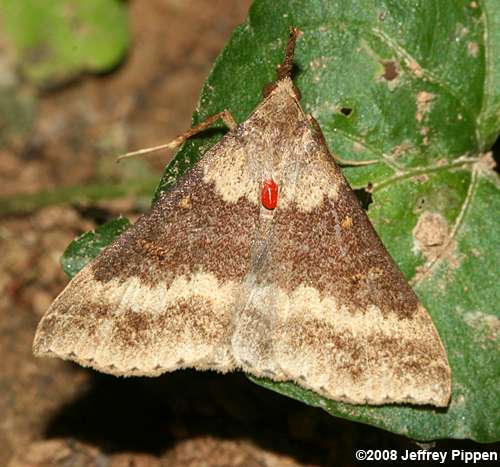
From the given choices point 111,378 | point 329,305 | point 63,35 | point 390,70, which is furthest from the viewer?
point 63,35

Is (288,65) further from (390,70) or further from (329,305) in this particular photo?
(329,305)

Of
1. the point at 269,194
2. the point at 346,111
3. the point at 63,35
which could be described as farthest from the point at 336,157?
the point at 63,35

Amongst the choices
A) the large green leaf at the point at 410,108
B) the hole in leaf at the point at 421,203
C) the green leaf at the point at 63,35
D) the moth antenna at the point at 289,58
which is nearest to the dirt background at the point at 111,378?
the green leaf at the point at 63,35

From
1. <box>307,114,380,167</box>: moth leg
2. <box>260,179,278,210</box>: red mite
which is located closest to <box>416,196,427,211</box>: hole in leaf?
<box>307,114,380,167</box>: moth leg

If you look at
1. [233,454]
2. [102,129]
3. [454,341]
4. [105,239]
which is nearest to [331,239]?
[454,341]

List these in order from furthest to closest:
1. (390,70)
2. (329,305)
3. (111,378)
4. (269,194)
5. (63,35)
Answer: (63,35), (111,378), (390,70), (269,194), (329,305)

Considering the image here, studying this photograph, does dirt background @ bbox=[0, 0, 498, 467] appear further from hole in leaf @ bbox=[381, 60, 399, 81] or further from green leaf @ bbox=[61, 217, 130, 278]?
hole in leaf @ bbox=[381, 60, 399, 81]

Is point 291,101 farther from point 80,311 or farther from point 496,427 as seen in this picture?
point 496,427
